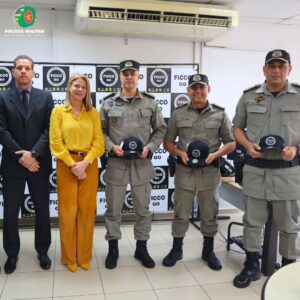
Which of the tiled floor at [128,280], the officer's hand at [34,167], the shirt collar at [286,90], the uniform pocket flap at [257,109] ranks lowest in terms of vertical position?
the tiled floor at [128,280]

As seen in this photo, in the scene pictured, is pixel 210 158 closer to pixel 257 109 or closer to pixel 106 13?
pixel 257 109

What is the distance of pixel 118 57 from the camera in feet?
12.9

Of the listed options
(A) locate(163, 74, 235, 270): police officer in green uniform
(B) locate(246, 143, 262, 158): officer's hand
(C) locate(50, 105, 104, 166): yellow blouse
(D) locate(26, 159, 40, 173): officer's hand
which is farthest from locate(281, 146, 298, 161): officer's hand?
(D) locate(26, 159, 40, 173): officer's hand

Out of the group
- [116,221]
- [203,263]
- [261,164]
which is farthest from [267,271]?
[116,221]

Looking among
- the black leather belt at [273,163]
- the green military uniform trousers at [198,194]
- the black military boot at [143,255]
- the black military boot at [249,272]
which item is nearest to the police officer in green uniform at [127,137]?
the black military boot at [143,255]

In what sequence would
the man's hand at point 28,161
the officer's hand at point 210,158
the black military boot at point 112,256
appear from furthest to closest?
1. the black military boot at point 112,256
2. the officer's hand at point 210,158
3. the man's hand at point 28,161

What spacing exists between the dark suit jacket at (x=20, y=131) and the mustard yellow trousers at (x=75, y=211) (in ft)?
0.72

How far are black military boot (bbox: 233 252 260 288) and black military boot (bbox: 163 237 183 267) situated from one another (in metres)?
0.54

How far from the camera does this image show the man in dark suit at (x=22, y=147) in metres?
2.69

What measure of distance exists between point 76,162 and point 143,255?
98 centimetres

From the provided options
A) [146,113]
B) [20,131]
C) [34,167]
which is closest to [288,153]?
[146,113]

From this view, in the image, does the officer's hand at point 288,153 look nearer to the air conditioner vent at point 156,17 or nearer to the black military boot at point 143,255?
the black military boot at point 143,255

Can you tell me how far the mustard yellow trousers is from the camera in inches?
108

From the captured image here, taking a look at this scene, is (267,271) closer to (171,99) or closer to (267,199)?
(267,199)
